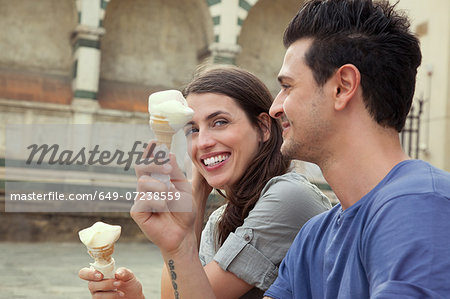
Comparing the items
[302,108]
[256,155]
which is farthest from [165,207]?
[256,155]

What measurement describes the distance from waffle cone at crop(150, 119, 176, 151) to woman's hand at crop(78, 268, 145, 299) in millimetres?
484

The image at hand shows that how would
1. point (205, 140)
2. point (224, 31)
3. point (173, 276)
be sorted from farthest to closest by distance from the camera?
point (224, 31) → point (205, 140) → point (173, 276)

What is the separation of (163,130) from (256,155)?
26.0 inches

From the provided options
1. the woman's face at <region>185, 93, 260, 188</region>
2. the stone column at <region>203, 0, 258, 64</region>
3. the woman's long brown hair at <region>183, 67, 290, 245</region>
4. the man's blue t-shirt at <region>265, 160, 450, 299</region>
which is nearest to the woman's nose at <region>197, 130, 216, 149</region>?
the woman's face at <region>185, 93, 260, 188</region>

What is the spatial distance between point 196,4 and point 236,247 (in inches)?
407

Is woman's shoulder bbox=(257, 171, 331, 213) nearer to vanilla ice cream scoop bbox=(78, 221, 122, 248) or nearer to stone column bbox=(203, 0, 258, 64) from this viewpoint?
vanilla ice cream scoop bbox=(78, 221, 122, 248)

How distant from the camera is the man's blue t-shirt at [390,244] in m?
1.05

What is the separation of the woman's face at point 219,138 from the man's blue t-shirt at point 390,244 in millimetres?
651

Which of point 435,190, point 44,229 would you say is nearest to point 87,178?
point 435,190

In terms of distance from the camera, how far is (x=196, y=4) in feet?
38.1

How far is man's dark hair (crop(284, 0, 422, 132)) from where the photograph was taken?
4.75ft

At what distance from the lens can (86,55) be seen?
34.2 ft

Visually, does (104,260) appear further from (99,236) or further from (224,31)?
(224,31)

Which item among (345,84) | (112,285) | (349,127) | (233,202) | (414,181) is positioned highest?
(345,84)
